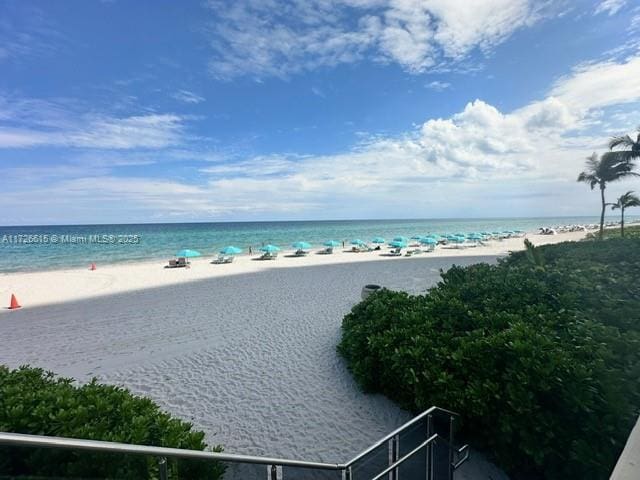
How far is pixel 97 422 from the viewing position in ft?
9.36

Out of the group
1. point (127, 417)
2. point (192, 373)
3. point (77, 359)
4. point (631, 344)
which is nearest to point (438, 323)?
point (631, 344)

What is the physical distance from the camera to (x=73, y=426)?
9.05 ft

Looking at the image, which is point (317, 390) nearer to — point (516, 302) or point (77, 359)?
point (516, 302)

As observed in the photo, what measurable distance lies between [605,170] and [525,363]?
26.9 m

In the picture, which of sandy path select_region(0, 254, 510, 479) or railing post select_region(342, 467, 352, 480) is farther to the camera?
sandy path select_region(0, 254, 510, 479)

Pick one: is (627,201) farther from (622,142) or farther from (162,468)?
(162,468)

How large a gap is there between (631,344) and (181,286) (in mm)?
14936

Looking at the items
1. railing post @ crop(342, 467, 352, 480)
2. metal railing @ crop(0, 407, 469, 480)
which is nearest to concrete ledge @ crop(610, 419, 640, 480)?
metal railing @ crop(0, 407, 469, 480)

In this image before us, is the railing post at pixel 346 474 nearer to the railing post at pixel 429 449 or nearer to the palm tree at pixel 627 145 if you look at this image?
the railing post at pixel 429 449

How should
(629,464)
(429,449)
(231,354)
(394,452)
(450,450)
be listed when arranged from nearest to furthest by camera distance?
(629,464) < (394,452) < (429,449) < (450,450) < (231,354)

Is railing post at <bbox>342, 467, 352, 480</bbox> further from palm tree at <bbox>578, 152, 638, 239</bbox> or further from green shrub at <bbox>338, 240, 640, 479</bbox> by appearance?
palm tree at <bbox>578, 152, 638, 239</bbox>

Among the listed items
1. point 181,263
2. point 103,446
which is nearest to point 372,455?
point 103,446

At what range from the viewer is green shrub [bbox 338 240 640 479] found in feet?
9.45

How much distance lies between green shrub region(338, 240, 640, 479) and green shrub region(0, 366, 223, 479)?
8.73 feet
